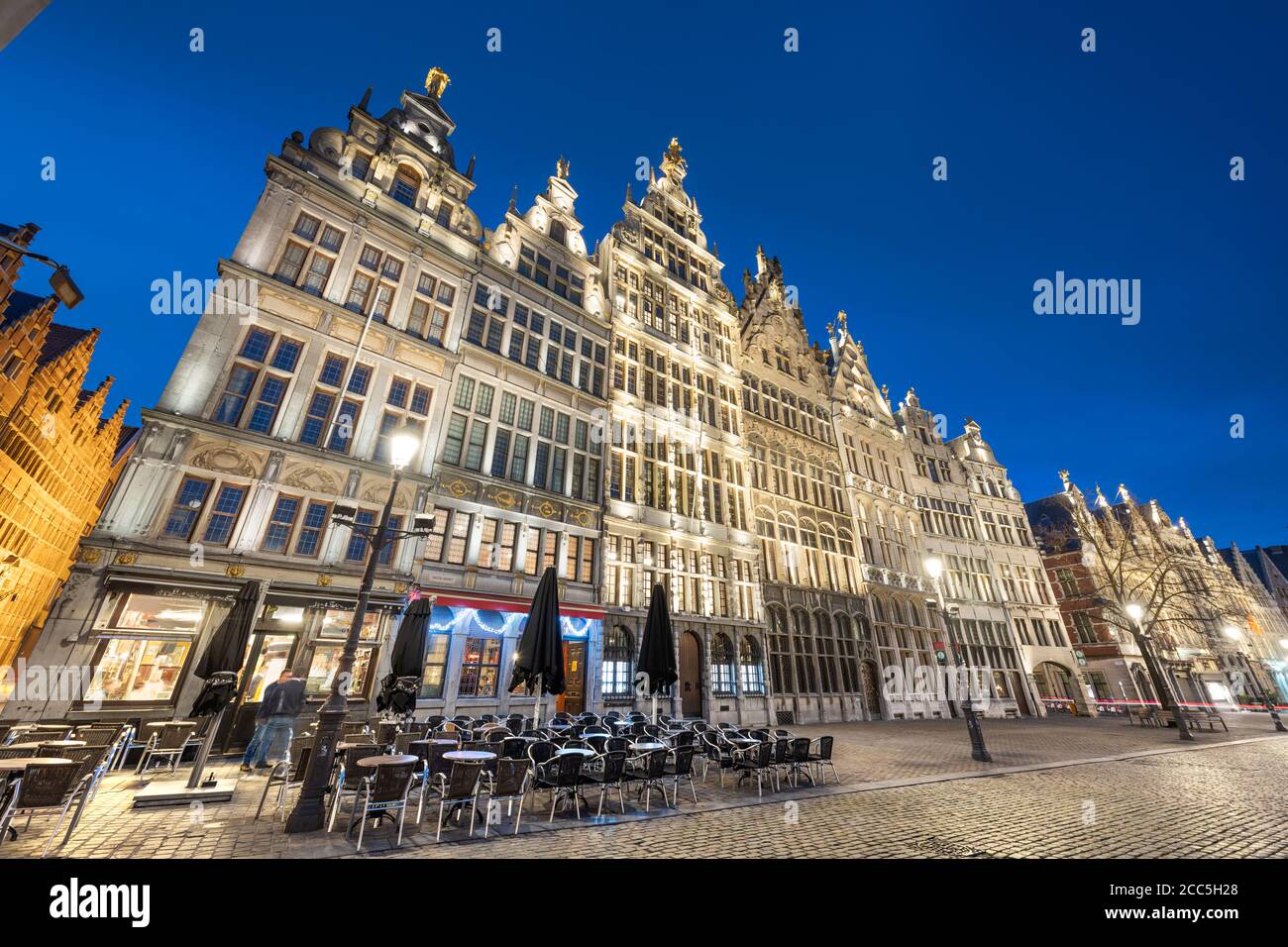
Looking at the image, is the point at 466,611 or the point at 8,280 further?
the point at 466,611

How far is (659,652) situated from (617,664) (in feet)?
22.9

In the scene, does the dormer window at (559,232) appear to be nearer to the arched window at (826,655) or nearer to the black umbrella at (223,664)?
the black umbrella at (223,664)

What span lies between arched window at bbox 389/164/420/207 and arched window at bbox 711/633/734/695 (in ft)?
78.2

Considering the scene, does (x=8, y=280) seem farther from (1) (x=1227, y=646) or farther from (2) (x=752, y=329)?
(1) (x=1227, y=646)

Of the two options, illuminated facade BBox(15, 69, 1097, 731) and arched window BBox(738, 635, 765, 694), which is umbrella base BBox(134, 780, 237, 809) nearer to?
illuminated facade BBox(15, 69, 1097, 731)

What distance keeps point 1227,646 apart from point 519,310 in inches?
3068

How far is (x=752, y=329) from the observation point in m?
33.6

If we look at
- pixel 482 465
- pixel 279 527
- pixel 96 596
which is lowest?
pixel 96 596

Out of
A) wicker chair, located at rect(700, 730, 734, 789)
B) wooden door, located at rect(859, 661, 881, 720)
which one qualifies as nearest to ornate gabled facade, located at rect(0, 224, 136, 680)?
wicker chair, located at rect(700, 730, 734, 789)

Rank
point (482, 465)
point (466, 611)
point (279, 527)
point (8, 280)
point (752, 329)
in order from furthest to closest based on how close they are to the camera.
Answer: point (752, 329) → point (482, 465) → point (466, 611) → point (279, 527) → point (8, 280)

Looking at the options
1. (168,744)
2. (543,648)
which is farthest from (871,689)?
(168,744)

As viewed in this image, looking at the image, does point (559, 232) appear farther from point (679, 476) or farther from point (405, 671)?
point (405, 671)

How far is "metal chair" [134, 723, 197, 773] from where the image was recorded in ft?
32.5
